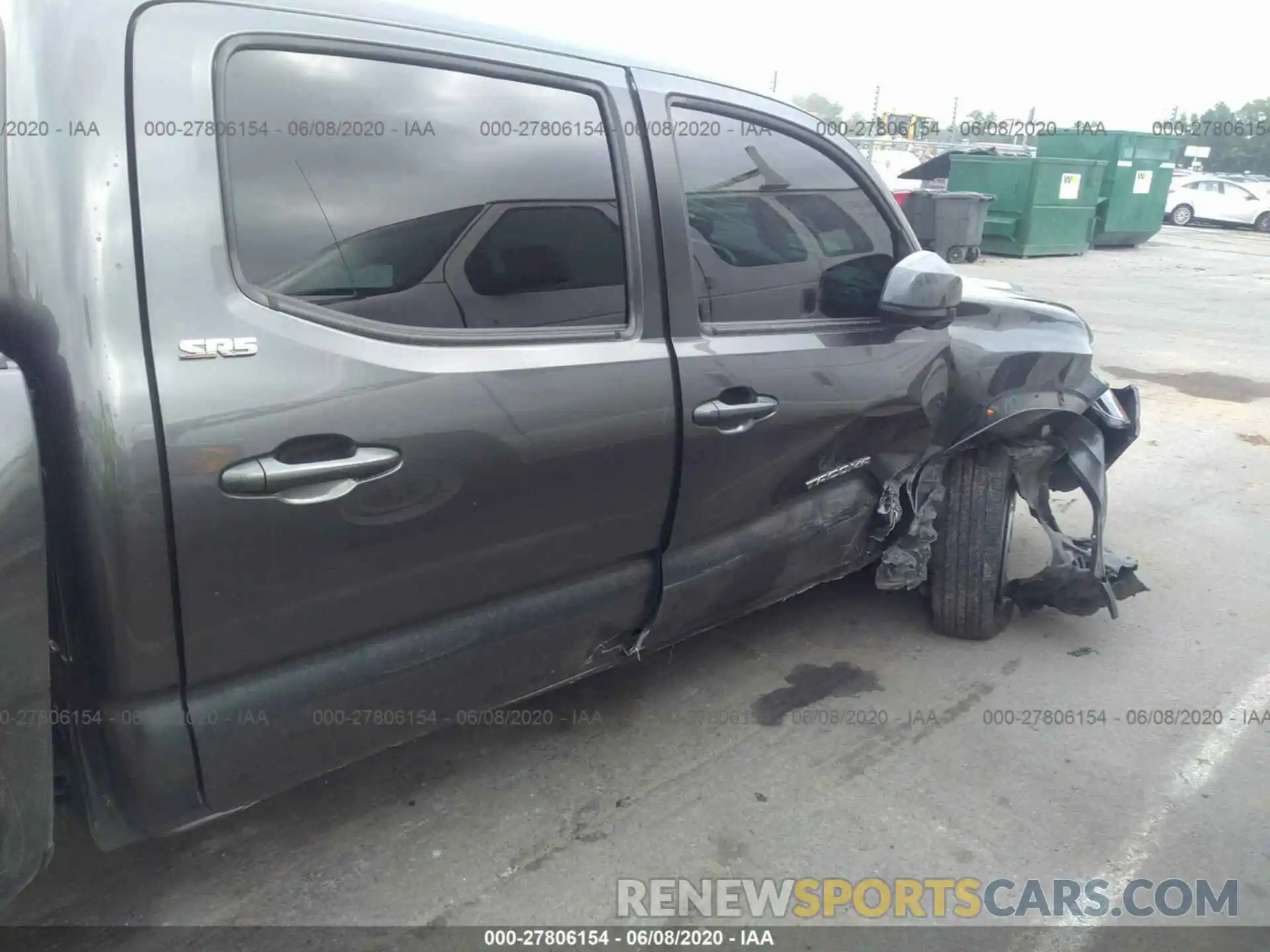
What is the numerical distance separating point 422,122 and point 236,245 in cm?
49

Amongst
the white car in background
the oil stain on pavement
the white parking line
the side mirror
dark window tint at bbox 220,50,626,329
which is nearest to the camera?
dark window tint at bbox 220,50,626,329

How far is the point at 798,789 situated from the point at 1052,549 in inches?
62.7

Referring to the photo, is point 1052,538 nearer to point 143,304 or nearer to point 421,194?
point 421,194

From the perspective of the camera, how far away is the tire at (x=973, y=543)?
3.46m

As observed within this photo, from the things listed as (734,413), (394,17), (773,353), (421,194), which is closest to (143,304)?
(421,194)

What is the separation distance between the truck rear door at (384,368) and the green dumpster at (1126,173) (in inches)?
723

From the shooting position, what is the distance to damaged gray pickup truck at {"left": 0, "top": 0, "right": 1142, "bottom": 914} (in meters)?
1.55

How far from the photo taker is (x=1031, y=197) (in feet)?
52.9

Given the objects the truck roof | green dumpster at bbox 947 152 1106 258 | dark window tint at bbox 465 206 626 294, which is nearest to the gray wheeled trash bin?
green dumpster at bbox 947 152 1106 258

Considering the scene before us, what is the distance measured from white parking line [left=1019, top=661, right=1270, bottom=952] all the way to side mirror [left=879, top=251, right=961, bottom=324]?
1.55 metres

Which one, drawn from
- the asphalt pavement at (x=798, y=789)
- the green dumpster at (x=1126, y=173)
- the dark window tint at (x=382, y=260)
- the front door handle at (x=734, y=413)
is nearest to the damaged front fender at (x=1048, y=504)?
the asphalt pavement at (x=798, y=789)

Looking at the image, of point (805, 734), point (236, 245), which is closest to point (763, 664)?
point (805, 734)

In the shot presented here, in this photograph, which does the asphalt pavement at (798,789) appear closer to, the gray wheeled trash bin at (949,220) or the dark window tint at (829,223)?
the dark window tint at (829,223)

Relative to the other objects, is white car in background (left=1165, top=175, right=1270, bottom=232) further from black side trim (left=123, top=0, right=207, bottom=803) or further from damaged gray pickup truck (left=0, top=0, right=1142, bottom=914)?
black side trim (left=123, top=0, right=207, bottom=803)
